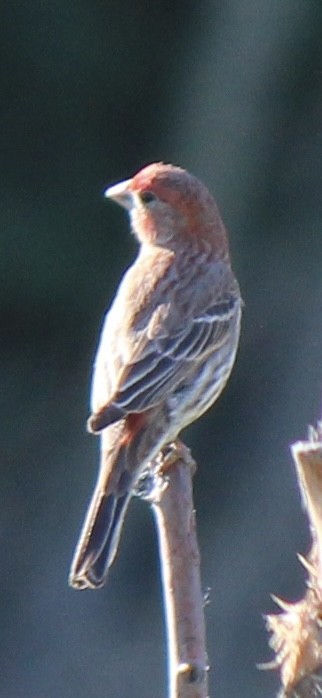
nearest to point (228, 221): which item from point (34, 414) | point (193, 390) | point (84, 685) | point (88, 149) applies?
point (88, 149)

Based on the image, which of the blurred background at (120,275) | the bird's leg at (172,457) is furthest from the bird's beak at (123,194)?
the blurred background at (120,275)

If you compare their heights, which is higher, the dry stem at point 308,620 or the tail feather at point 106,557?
the tail feather at point 106,557

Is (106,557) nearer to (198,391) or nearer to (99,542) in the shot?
(99,542)

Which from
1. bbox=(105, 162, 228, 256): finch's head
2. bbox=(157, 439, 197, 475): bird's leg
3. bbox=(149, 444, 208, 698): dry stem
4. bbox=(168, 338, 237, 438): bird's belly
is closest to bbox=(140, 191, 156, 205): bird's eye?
bbox=(105, 162, 228, 256): finch's head

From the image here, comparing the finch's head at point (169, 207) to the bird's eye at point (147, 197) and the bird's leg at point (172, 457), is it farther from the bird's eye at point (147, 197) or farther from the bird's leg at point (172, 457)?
the bird's leg at point (172, 457)

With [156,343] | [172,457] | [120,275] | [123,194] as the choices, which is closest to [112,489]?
[172,457]

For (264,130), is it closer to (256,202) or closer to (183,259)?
(256,202)

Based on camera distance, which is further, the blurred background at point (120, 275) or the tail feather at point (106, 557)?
the blurred background at point (120, 275)

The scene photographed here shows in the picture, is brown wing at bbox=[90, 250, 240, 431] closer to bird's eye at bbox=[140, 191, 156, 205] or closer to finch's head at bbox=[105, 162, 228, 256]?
finch's head at bbox=[105, 162, 228, 256]
